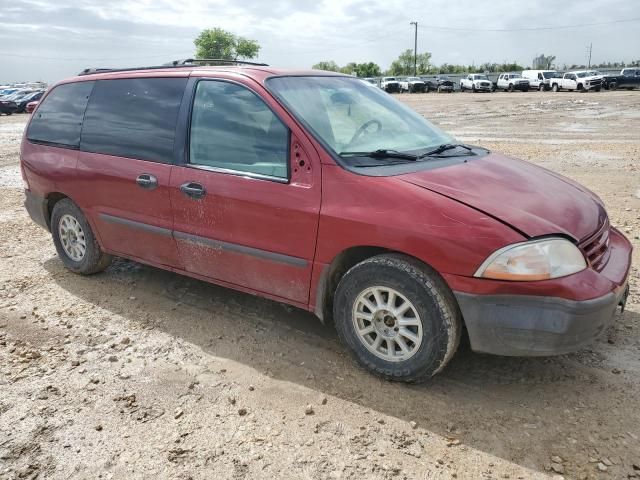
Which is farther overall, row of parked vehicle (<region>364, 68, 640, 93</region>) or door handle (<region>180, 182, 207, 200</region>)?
row of parked vehicle (<region>364, 68, 640, 93</region>)

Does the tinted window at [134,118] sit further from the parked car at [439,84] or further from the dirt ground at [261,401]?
the parked car at [439,84]

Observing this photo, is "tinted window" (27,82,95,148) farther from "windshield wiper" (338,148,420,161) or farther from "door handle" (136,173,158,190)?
"windshield wiper" (338,148,420,161)

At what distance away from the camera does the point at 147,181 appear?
13.4 ft

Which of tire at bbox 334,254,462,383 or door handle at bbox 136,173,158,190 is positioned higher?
door handle at bbox 136,173,158,190

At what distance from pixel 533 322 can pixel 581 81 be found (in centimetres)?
4105

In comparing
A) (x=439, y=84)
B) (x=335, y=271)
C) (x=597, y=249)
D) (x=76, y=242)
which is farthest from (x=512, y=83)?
(x=335, y=271)

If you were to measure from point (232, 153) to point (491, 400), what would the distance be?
219cm

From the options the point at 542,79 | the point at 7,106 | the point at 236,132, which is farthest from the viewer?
the point at 542,79

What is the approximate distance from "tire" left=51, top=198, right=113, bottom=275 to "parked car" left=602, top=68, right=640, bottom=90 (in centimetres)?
4124

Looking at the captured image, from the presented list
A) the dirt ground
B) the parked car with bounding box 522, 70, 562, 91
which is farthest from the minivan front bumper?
the parked car with bounding box 522, 70, 562, 91

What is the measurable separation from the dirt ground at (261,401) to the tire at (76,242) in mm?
341

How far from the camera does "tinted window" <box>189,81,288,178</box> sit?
351 cm

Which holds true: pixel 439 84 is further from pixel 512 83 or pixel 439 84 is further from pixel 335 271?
pixel 335 271

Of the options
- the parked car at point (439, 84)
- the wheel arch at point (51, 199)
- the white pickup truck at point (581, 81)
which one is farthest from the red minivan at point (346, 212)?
the parked car at point (439, 84)
